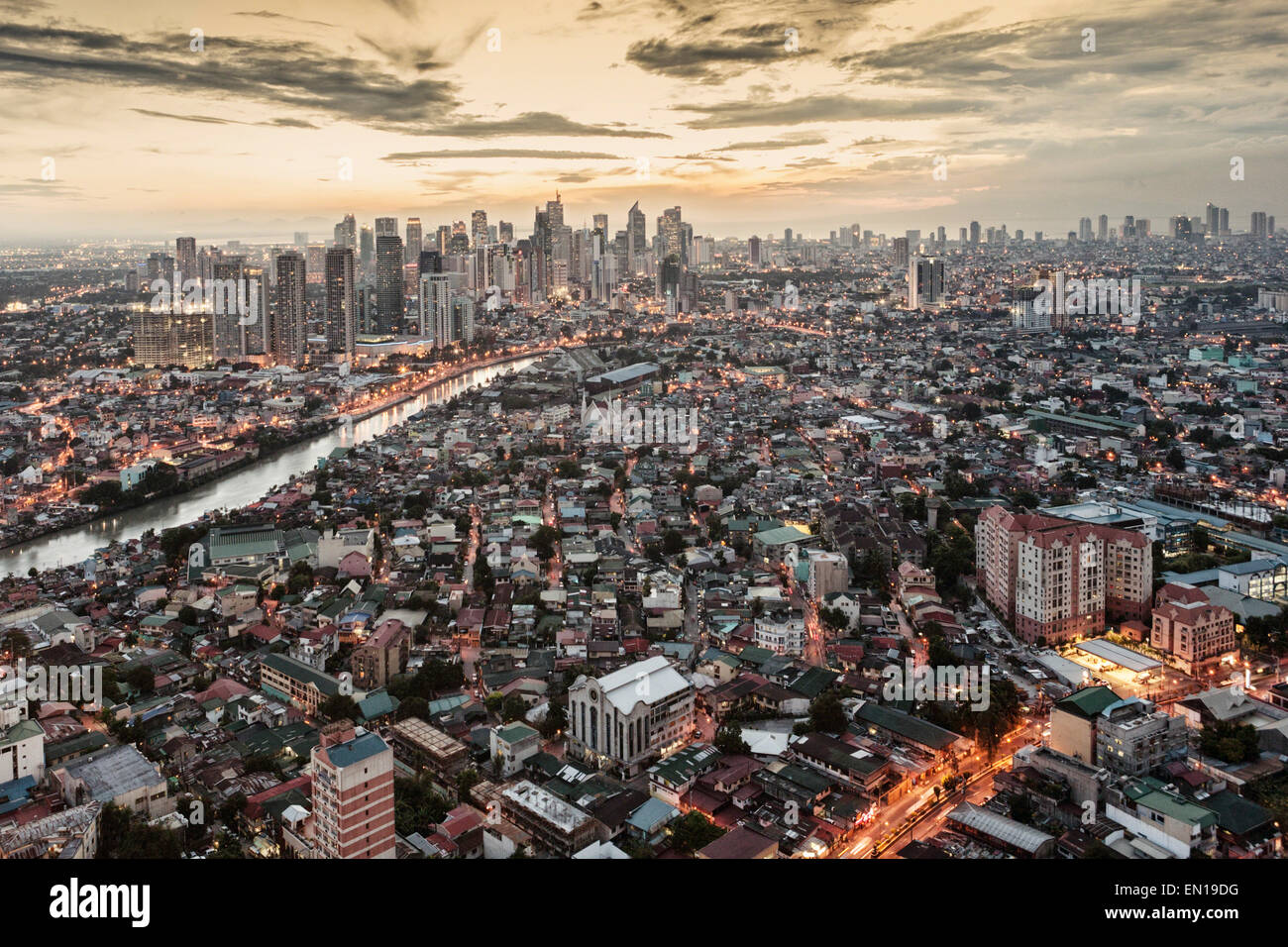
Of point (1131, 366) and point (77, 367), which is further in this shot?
point (77, 367)

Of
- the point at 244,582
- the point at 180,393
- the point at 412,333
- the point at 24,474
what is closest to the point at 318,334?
the point at 412,333

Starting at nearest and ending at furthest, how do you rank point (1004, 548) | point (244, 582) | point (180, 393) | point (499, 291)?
point (1004, 548) < point (244, 582) < point (180, 393) < point (499, 291)

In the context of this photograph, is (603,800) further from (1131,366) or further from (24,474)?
(1131,366)

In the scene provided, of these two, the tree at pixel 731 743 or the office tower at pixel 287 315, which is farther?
the office tower at pixel 287 315

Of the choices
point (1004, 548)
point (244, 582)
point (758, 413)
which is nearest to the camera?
point (1004, 548)

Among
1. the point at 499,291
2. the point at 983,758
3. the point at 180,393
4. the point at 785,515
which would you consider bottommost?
the point at 983,758
